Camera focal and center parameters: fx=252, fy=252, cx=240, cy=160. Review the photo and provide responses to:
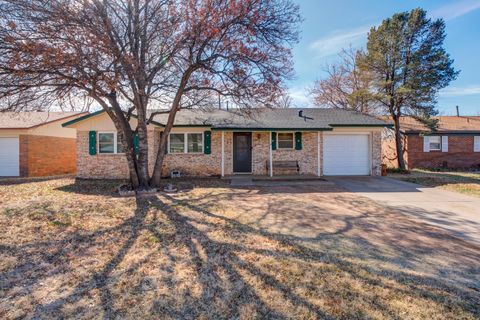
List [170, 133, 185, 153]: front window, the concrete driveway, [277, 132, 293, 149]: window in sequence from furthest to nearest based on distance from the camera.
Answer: [277, 132, 293, 149]: window < [170, 133, 185, 153]: front window < the concrete driveway

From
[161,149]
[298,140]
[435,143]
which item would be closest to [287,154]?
[298,140]

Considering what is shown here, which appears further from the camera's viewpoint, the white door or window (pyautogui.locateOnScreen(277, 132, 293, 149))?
the white door

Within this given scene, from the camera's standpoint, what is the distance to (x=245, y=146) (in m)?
13.8

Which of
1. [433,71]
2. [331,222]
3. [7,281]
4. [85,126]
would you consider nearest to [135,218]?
[7,281]

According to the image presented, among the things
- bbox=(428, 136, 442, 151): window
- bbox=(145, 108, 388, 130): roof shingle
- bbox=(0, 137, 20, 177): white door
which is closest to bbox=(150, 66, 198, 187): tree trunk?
bbox=(145, 108, 388, 130): roof shingle

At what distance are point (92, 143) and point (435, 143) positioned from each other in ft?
71.6

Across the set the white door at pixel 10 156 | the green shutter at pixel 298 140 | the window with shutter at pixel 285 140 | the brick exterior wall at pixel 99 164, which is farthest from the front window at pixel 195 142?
the white door at pixel 10 156

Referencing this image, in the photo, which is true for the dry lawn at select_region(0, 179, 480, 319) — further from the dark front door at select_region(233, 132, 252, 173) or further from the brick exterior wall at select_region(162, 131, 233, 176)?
the dark front door at select_region(233, 132, 252, 173)

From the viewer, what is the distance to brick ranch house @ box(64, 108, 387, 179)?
1280 cm

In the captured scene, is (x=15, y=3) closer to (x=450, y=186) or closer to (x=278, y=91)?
(x=278, y=91)

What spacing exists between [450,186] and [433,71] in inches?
334

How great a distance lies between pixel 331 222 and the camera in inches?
224

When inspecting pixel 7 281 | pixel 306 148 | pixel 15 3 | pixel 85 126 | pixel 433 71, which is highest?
pixel 433 71

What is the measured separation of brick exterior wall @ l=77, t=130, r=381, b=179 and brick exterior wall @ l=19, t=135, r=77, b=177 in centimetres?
453
